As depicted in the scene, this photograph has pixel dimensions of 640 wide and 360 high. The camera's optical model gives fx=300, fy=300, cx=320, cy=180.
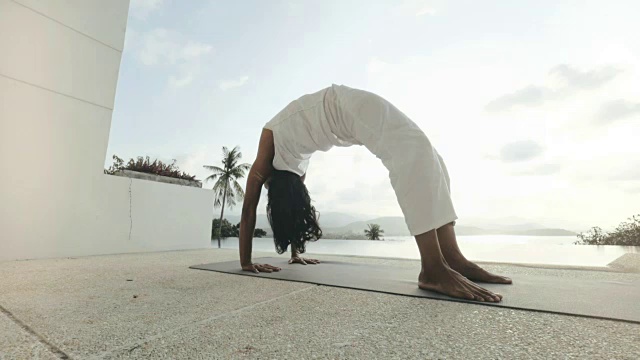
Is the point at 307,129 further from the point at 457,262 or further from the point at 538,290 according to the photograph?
the point at 538,290

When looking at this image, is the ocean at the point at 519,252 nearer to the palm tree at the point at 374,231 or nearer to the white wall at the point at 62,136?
the white wall at the point at 62,136

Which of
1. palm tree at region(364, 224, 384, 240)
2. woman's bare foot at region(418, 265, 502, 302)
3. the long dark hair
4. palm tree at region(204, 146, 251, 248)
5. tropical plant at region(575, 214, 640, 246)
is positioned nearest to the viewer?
woman's bare foot at region(418, 265, 502, 302)

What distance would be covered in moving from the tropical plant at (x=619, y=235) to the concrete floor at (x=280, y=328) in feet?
20.6

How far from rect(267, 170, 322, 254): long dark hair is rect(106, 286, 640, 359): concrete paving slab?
1.08 m

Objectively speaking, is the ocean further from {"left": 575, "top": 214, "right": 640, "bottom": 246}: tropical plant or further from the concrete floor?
the concrete floor

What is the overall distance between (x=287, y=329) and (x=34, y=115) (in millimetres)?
3525

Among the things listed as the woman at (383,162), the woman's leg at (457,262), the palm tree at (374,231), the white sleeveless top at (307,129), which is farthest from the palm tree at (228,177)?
the woman's leg at (457,262)

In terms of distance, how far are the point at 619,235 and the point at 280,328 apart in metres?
7.38

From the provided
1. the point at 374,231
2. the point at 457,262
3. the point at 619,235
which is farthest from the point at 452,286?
the point at 374,231

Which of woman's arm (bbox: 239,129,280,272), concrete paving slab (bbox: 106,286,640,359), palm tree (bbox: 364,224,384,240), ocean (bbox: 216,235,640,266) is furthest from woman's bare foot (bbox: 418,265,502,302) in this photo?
palm tree (bbox: 364,224,384,240)

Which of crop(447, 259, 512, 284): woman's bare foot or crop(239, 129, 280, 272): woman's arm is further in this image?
crop(239, 129, 280, 272): woman's arm

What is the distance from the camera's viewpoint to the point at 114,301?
3.81ft

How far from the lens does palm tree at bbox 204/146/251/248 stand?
1653 centimetres

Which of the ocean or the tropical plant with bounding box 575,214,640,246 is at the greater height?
the tropical plant with bounding box 575,214,640,246
